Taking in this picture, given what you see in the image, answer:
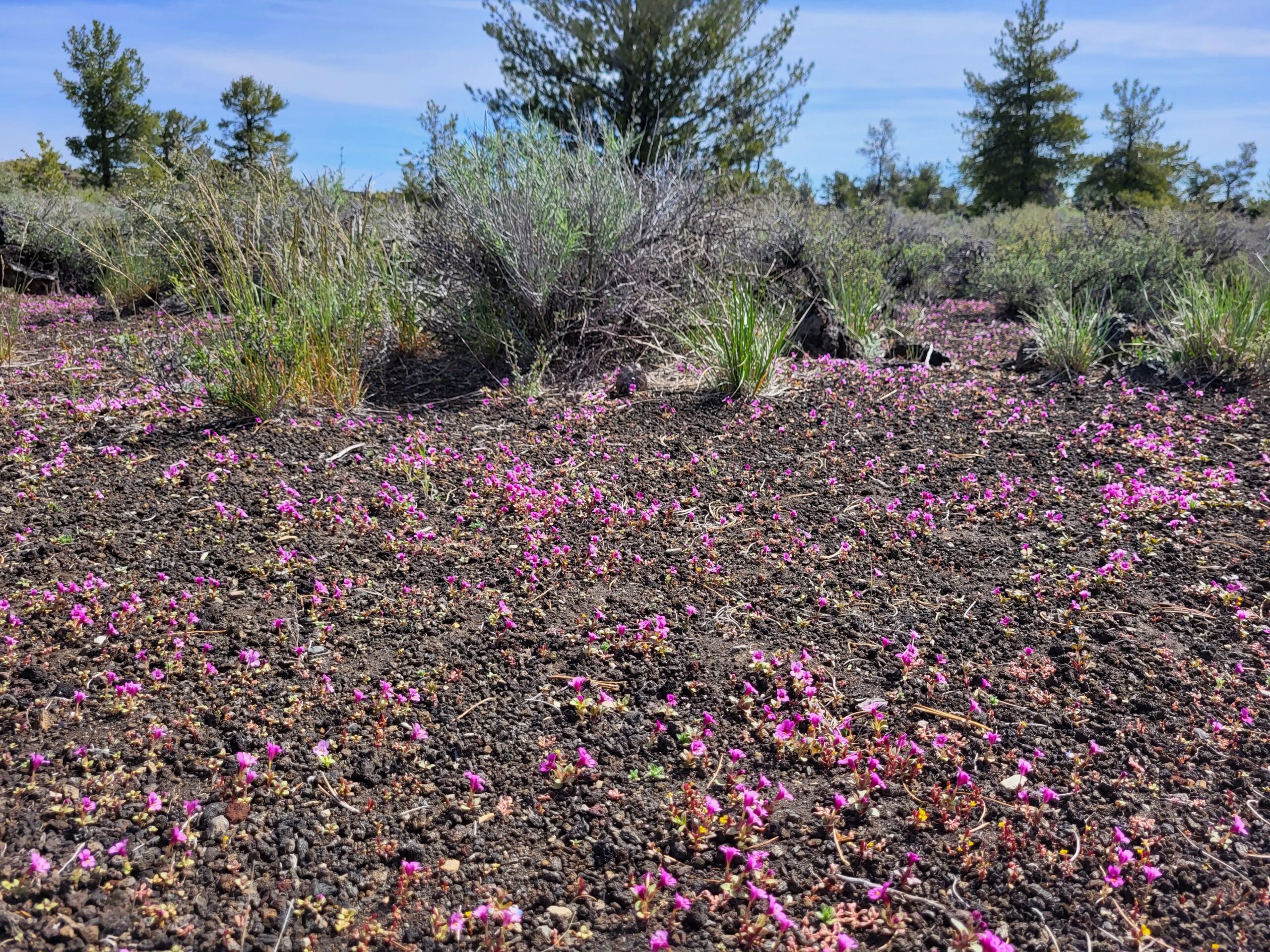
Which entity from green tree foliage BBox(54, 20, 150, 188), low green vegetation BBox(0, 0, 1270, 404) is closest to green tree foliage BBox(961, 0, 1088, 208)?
Result: low green vegetation BBox(0, 0, 1270, 404)

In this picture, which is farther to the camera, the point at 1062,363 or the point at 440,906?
the point at 1062,363

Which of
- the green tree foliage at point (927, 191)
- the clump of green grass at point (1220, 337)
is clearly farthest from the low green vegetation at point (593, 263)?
the green tree foliage at point (927, 191)

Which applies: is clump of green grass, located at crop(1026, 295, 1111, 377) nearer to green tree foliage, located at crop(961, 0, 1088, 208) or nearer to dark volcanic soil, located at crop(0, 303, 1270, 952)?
dark volcanic soil, located at crop(0, 303, 1270, 952)

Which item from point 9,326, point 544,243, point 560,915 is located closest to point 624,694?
point 560,915

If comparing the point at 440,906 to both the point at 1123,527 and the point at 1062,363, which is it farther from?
the point at 1062,363

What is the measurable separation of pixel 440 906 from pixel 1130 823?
1.76 metres

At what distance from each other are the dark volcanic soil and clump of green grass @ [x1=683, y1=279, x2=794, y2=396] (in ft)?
3.06

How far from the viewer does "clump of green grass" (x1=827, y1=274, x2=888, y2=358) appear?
6918mm

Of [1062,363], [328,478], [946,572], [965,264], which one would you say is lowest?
[946,572]

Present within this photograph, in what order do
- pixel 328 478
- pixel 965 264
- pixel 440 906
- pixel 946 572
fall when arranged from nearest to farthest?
pixel 440 906, pixel 946 572, pixel 328 478, pixel 965 264

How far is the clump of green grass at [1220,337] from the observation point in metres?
5.69

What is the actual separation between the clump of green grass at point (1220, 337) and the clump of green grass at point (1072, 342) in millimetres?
422

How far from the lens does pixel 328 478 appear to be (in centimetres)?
Result: 400

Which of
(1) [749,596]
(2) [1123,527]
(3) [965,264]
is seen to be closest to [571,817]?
(1) [749,596]
